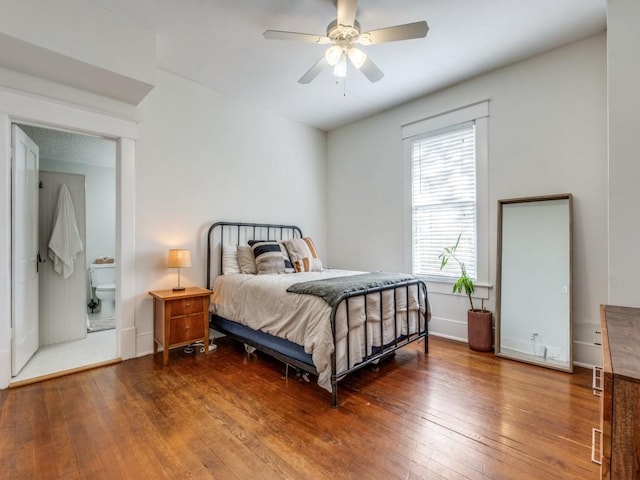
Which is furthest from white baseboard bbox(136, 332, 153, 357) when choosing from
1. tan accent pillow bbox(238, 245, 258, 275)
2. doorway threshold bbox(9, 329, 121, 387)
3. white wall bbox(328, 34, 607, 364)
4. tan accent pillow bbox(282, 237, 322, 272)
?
white wall bbox(328, 34, 607, 364)

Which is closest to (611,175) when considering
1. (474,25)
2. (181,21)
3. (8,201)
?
(474,25)

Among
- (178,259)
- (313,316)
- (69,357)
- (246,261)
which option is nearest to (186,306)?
(178,259)

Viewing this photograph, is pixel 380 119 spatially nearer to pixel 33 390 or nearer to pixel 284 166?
pixel 284 166

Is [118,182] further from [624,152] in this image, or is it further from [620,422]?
[624,152]

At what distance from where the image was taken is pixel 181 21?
253 centimetres

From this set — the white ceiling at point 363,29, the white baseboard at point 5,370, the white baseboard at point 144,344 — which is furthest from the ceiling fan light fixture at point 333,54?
the white baseboard at point 5,370

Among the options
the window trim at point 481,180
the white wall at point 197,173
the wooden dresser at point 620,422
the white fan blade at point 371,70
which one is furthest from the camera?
the window trim at point 481,180

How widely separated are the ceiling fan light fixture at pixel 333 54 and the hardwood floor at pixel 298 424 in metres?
2.61

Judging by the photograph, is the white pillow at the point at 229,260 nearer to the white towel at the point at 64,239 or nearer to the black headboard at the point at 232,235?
the black headboard at the point at 232,235

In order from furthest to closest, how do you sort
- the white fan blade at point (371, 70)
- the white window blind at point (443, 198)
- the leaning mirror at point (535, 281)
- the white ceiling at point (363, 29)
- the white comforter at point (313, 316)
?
the white window blind at point (443, 198) → the leaning mirror at point (535, 281) → the white fan blade at point (371, 70) → the white ceiling at point (363, 29) → the white comforter at point (313, 316)

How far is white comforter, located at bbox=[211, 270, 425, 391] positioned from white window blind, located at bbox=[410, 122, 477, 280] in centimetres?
89

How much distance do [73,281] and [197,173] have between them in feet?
6.30

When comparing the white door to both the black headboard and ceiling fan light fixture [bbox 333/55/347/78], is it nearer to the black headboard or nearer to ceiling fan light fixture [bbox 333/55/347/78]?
the black headboard

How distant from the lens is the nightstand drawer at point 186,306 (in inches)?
116
